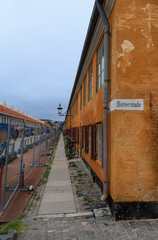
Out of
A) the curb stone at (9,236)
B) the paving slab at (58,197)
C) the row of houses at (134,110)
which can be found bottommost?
the paving slab at (58,197)

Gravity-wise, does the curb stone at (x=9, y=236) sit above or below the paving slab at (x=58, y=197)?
above

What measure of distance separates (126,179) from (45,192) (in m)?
2.84

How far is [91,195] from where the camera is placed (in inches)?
204

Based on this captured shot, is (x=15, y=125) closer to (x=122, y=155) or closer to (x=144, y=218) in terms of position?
(x=122, y=155)

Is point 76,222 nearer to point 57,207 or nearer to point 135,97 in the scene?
point 57,207

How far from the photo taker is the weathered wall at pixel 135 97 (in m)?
3.84

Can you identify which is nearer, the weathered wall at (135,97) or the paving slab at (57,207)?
the weathered wall at (135,97)

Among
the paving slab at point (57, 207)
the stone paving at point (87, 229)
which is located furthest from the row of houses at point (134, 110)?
the paving slab at point (57, 207)

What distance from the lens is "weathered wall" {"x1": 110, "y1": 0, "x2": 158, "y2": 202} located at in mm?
3844

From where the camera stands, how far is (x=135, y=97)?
3.94 meters

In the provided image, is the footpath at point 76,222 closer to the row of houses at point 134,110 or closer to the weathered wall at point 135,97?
the row of houses at point 134,110

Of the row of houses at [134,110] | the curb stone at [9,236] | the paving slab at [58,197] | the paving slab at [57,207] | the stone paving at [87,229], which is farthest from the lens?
the paving slab at [58,197]

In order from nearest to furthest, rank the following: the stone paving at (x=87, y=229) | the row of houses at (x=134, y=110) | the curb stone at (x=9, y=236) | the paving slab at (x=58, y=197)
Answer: the curb stone at (x=9, y=236) < the stone paving at (x=87, y=229) < the row of houses at (x=134, y=110) < the paving slab at (x=58, y=197)

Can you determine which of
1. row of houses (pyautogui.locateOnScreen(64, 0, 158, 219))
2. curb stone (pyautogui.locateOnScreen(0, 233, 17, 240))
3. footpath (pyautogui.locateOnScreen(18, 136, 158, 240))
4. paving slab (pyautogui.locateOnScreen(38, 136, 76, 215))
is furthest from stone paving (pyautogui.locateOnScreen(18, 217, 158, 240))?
paving slab (pyautogui.locateOnScreen(38, 136, 76, 215))
